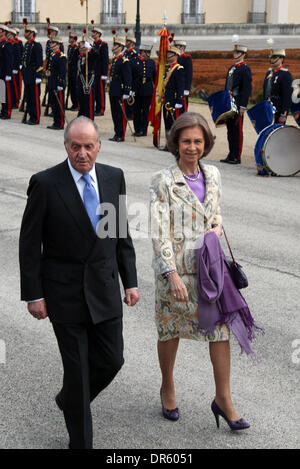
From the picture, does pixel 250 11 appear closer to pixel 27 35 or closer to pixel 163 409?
pixel 27 35

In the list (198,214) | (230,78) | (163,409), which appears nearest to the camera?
(198,214)

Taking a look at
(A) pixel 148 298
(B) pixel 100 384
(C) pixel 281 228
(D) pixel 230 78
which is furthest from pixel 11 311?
(D) pixel 230 78

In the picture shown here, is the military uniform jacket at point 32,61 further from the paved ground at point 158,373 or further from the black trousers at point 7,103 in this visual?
the paved ground at point 158,373

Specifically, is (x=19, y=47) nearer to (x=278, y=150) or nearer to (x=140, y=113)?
(x=140, y=113)

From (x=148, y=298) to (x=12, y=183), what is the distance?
5559mm

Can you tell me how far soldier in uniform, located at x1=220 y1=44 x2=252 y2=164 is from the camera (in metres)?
15.0

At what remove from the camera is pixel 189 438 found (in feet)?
16.2

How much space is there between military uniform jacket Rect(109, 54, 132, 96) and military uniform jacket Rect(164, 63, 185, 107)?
5.00 feet

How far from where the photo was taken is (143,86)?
1936cm

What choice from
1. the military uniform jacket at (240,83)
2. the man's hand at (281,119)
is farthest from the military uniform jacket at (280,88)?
the military uniform jacket at (240,83)

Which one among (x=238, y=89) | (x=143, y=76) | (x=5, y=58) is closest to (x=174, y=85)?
(x=238, y=89)

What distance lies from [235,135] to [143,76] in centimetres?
444

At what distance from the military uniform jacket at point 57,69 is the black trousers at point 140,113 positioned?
1841 mm

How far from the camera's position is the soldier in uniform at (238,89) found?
49.1ft
